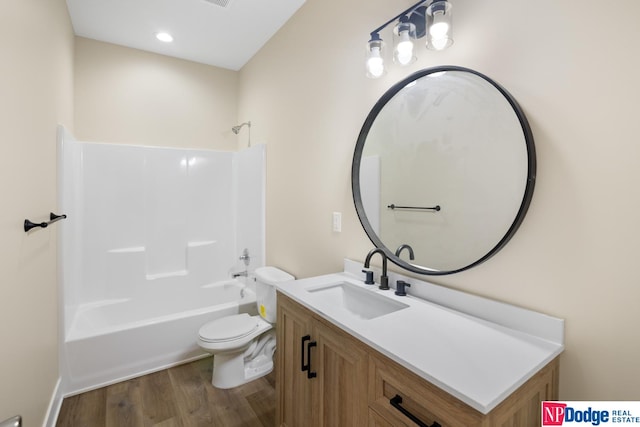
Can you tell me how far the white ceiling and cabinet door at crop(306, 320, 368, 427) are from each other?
2271mm

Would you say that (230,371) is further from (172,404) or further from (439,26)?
(439,26)

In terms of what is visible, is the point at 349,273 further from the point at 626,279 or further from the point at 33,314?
the point at 33,314

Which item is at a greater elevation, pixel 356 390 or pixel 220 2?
pixel 220 2

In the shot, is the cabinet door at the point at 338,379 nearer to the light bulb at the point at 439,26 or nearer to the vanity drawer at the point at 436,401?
the vanity drawer at the point at 436,401

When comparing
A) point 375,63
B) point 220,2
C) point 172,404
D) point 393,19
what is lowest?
point 172,404

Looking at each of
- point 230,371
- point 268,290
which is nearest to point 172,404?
point 230,371

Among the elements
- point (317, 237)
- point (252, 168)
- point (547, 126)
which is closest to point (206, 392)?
point (317, 237)

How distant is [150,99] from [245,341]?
98.9 inches

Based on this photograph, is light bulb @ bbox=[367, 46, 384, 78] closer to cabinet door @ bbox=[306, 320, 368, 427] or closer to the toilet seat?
cabinet door @ bbox=[306, 320, 368, 427]

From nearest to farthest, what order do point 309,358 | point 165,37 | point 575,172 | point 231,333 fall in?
point 575,172 < point 309,358 < point 231,333 < point 165,37

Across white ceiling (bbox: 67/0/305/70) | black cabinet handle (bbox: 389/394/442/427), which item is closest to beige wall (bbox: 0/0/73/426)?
white ceiling (bbox: 67/0/305/70)

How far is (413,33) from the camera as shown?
1.33 m

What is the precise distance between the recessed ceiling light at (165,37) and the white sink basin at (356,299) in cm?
259

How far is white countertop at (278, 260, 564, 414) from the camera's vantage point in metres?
0.76
